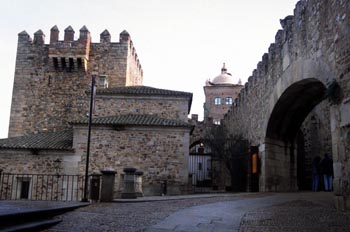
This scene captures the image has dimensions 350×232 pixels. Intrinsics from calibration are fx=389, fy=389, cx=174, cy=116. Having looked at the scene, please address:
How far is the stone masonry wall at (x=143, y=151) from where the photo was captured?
1559 cm

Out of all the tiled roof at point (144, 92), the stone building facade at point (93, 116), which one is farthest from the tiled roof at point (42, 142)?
the tiled roof at point (144, 92)

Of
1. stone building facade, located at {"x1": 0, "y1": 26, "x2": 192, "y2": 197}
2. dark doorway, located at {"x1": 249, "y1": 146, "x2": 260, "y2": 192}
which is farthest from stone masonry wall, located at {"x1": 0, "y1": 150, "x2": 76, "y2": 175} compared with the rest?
dark doorway, located at {"x1": 249, "y1": 146, "x2": 260, "y2": 192}

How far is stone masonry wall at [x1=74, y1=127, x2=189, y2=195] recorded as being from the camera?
15.6 meters

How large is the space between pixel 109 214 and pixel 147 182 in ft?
28.2

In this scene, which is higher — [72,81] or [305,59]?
[72,81]

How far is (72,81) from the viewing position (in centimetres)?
2333

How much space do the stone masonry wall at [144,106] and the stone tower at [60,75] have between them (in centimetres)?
401

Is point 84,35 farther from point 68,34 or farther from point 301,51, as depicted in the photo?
point 301,51

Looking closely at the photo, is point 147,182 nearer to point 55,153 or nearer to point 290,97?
point 55,153

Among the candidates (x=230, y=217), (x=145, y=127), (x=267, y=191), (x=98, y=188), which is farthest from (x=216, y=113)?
(x=230, y=217)

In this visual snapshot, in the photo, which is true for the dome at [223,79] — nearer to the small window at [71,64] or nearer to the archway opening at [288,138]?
the small window at [71,64]

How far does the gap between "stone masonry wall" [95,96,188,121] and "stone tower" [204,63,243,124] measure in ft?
99.1

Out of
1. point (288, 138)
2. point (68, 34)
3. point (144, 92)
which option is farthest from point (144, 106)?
point (68, 34)

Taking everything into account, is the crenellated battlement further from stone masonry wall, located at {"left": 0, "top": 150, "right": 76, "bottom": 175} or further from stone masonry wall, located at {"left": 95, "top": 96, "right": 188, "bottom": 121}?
stone masonry wall, located at {"left": 0, "top": 150, "right": 76, "bottom": 175}
